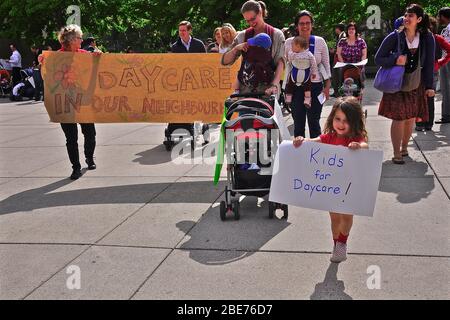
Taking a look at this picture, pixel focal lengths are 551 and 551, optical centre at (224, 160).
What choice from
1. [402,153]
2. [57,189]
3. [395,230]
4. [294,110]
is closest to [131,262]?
[395,230]

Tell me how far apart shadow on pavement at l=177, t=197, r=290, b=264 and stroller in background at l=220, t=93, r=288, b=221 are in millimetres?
128

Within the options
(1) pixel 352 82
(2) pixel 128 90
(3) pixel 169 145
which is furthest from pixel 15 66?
(2) pixel 128 90

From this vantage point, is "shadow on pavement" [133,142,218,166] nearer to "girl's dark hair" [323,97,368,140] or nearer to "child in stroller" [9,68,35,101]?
"girl's dark hair" [323,97,368,140]

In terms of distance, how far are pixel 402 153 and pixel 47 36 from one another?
2661cm

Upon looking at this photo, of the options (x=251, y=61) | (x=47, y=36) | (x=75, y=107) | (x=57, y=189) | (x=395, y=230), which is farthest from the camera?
(x=47, y=36)

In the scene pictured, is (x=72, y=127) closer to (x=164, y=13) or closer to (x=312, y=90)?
(x=312, y=90)

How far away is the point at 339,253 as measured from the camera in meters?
4.13

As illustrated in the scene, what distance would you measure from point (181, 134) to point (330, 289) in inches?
239

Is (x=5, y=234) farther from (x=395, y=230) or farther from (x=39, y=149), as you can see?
(x=39, y=149)

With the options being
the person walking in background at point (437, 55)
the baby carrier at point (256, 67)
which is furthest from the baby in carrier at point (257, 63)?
the person walking in background at point (437, 55)

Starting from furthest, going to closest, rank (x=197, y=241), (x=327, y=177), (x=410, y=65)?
(x=410, y=65) < (x=197, y=241) < (x=327, y=177)

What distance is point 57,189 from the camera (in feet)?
21.9

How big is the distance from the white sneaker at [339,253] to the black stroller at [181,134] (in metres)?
4.89

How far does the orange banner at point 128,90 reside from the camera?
7406 millimetres
